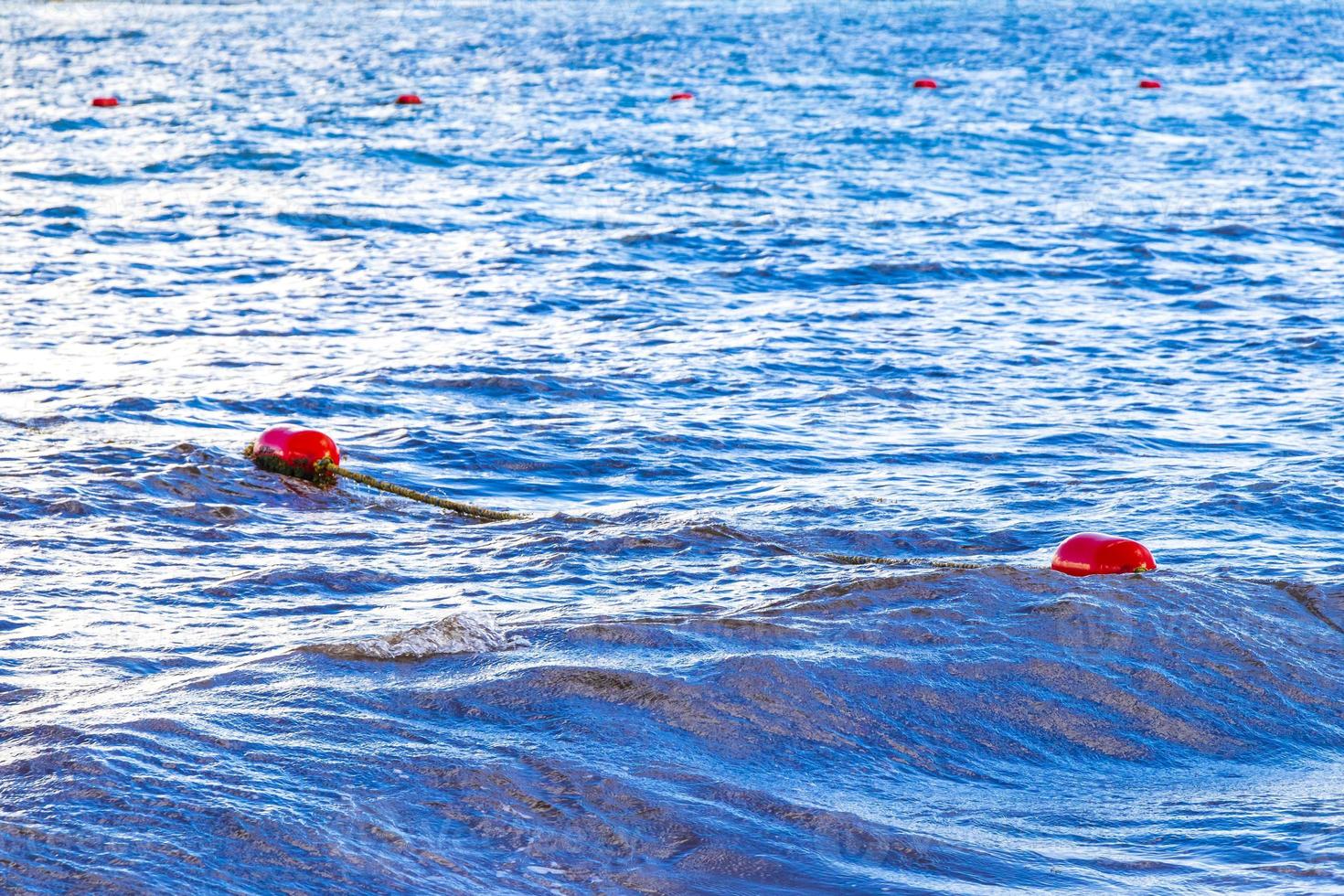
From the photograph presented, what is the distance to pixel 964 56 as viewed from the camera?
134 ft

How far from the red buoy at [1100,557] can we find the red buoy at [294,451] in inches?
162

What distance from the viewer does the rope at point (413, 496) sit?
26.9 feet

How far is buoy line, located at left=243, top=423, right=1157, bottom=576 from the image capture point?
697 centimetres

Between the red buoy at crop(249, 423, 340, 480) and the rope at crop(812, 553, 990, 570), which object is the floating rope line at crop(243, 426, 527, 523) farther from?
the rope at crop(812, 553, 990, 570)

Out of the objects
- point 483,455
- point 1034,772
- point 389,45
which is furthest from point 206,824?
point 389,45

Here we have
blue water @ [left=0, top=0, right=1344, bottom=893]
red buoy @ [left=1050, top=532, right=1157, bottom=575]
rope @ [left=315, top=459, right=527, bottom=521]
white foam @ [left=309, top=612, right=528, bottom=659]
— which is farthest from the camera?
rope @ [left=315, top=459, right=527, bottom=521]

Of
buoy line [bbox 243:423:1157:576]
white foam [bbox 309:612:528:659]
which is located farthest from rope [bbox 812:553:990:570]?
white foam [bbox 309:612:528:659]

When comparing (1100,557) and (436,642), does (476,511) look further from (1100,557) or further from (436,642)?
(1100,557)

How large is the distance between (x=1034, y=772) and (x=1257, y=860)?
88 centimetres

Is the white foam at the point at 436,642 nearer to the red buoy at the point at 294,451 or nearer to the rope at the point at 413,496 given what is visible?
the rope at the point at 413,496

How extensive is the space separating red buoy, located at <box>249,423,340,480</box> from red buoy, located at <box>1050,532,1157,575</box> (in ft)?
13.5

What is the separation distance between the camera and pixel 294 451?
8.59 meters

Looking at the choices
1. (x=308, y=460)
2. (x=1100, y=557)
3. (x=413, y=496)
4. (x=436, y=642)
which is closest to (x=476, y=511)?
(x=413, y=496)

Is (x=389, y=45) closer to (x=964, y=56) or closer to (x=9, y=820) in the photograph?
(x=964, y=56)
